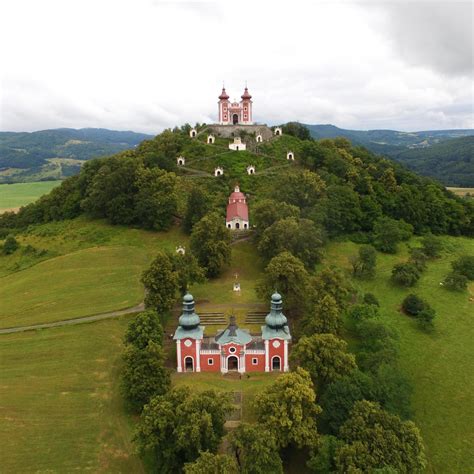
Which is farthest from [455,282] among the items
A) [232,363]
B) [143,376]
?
[143,376]

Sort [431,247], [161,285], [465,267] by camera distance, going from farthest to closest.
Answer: [431,247] < [465,267] < [161,285]

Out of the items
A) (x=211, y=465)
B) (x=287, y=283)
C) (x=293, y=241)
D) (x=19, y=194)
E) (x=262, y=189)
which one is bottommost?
(x=19, y=194)

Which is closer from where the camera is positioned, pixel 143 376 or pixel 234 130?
pixel 143 376

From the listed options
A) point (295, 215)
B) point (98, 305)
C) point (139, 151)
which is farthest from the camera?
point (139, 151)

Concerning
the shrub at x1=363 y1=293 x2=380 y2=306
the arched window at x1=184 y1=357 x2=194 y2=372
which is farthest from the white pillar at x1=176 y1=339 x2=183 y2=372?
the shrub at x1=363 y1=293 x2=380 y2=306

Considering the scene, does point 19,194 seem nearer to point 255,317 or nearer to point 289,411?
point 255,317

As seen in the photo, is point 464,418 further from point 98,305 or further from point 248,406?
point 98,305

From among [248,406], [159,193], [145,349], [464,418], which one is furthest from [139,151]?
[464,418]
